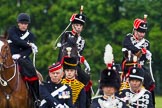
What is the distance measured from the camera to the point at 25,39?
46.2 ft

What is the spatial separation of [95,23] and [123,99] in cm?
3673

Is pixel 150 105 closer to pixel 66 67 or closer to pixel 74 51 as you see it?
pixel 66 67

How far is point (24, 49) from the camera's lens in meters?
14.2

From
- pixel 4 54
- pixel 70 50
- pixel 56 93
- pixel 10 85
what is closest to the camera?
pixel 56 93

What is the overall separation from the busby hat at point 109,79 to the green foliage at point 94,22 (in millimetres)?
33710

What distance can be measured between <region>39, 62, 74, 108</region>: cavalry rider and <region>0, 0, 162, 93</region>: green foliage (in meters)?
31.8

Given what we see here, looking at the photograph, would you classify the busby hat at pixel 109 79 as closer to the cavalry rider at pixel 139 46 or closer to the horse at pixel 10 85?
the horse at pixel 10 85

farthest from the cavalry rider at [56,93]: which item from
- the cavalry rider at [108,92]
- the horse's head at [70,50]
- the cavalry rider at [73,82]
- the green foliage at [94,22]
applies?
the green foliage at [94,22]

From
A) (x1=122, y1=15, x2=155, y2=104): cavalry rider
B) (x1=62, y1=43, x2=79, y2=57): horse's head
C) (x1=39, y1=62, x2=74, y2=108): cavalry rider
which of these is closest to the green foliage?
(x1=122, y1=15, x2=155, y2=104): cavalry rider

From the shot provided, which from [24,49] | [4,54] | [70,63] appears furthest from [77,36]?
[4,54]

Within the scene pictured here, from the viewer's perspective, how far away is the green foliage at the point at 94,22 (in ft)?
148

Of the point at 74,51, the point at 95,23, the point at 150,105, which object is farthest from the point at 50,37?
the point at 150,105

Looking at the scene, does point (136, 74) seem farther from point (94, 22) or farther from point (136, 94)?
point (94, 22)

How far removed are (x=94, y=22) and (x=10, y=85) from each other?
111 ft
